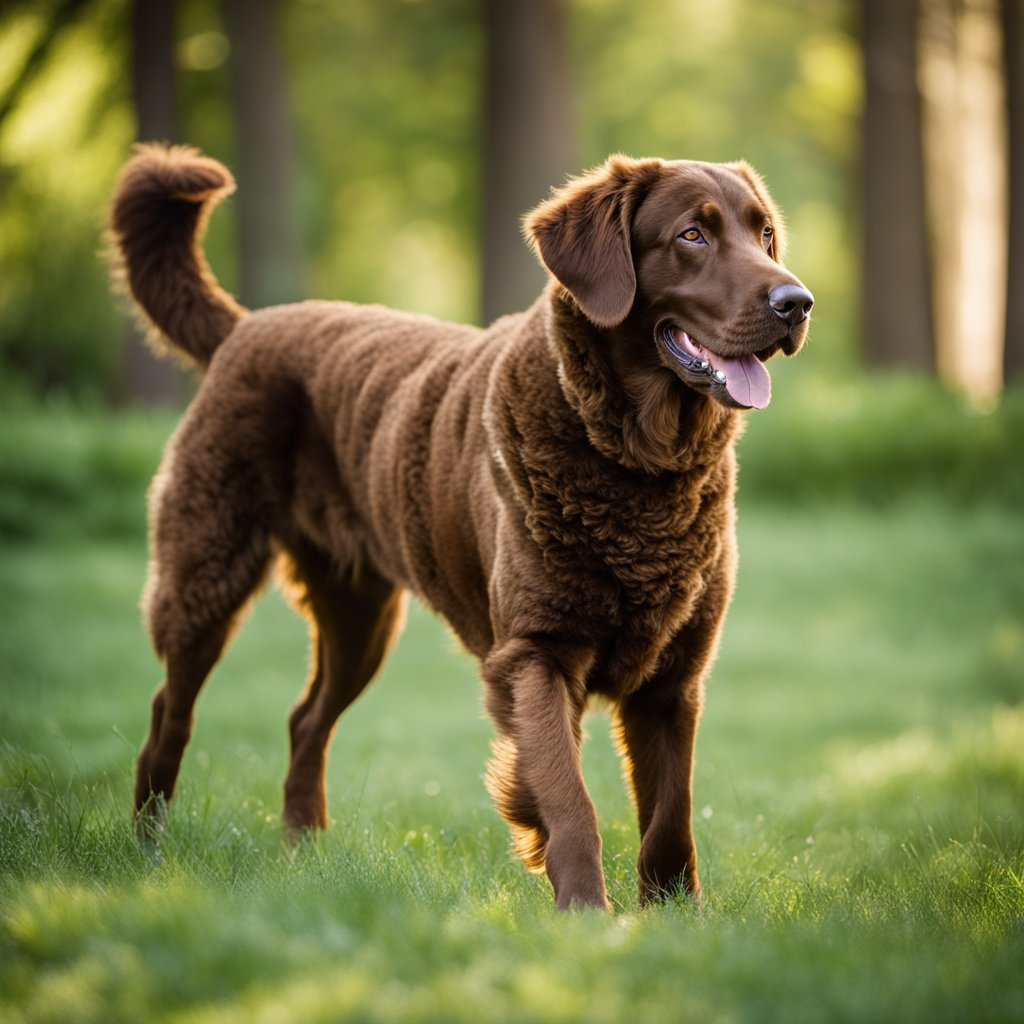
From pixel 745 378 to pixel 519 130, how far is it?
1234 cm

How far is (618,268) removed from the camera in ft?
12.7

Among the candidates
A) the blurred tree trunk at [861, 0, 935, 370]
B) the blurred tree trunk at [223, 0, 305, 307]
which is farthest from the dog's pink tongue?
the blurred tree trunk at [861, 0, 935, 370]

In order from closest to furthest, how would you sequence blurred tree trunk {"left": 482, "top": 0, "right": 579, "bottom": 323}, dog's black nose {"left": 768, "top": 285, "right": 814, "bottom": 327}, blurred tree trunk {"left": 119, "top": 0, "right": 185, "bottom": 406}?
dog's black nose {"left": 768, "top": 285, "right": 814, "bottom": 327} → blurred tree trunk {"left": 119, "top": 0, "right": 185, "bottom": 406} → blurred tree trunk {"left": 482, "top": 0, "right": 579, "bottom": 323}

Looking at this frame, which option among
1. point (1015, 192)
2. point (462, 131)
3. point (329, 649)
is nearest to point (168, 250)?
point (329, 649)

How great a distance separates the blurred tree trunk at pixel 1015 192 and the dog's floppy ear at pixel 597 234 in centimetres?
1179

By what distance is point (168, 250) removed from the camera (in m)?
5.54

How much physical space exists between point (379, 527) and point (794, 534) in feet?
27.1

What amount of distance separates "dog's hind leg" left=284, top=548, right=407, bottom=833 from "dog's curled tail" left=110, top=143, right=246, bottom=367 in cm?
109

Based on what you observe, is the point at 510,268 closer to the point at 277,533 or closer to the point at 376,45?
the point at 376,45

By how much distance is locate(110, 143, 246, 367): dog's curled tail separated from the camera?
5.50 metres

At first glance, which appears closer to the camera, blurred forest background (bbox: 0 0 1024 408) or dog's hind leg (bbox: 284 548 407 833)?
dog's hind leg (bbox: 284 548 407 833)

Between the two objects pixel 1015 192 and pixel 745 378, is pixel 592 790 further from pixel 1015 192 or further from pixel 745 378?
pixel 1015 192

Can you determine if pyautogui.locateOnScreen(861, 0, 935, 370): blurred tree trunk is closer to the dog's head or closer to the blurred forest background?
the blurred forest background

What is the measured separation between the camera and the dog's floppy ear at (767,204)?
4230 millimetres
